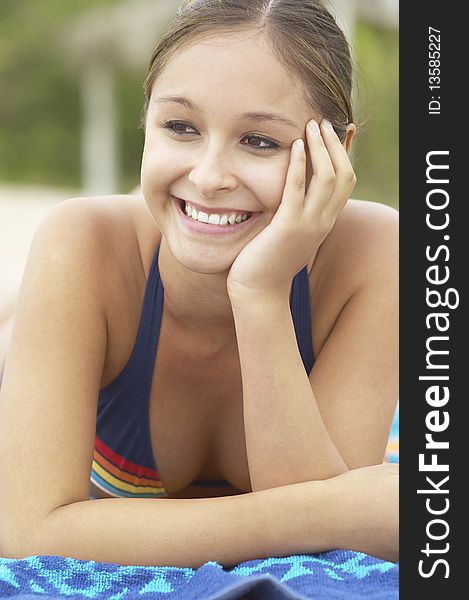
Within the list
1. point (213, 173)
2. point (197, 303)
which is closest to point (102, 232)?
point (197, 303)

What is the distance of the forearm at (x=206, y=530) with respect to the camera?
5.32 ft

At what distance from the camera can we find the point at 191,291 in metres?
2.08

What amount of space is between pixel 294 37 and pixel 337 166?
0.82 feet

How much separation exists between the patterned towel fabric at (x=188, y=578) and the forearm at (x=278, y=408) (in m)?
0.18

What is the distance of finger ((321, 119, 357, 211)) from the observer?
1.85 m

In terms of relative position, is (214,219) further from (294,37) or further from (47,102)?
(47,102)

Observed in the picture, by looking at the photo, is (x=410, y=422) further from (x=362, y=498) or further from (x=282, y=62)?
(x=282, y=62)

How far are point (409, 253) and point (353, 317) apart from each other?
53 cm

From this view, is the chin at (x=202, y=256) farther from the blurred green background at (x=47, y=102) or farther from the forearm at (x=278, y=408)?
the blurred green background at (x=47, y=102)

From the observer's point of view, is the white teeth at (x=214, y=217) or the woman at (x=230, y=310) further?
the white teeth at (x=214, y=217)

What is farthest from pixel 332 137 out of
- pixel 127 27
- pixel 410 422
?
pixel 127 27

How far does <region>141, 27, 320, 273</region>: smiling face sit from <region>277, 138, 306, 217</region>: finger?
0.03 m

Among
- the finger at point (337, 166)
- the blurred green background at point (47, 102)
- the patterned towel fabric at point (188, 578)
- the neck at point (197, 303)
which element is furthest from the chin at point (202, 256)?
the blurred green background at point (47, 102)

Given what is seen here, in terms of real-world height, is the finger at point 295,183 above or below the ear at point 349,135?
below
